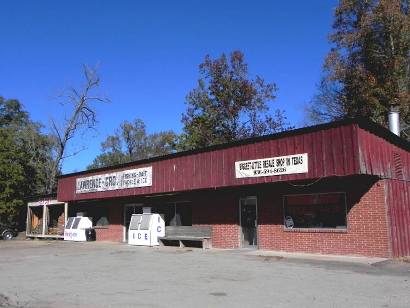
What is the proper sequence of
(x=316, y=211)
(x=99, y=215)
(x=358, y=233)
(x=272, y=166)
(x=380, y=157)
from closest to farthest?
(x=380, y=157) < (x=358, y=233) < (x=272, y=166) < (x=316, y=211) < (x=99, y=215)

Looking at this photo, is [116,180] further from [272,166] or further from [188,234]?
[272,166]

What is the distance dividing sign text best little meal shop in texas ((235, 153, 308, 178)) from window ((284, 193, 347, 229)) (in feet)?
6.33

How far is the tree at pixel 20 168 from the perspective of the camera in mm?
41044

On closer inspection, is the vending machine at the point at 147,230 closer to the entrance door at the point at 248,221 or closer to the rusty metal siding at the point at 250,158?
the rusty metal siding at the point at 250,158

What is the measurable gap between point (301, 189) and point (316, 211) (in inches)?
42.8

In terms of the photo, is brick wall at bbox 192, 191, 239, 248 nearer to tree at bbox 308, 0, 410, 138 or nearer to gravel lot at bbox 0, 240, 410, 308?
gravel lot at bbox 0, 240, 410, 308

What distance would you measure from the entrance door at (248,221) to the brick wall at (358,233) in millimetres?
1911

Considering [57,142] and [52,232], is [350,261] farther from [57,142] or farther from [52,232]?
[57,142]

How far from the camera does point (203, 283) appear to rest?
1271cm

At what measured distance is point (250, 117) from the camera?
49.4m

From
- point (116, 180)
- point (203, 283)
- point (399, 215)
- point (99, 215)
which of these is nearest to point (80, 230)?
point (99, 215)

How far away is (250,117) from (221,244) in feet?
87.7

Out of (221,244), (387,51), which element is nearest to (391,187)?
(221,244)

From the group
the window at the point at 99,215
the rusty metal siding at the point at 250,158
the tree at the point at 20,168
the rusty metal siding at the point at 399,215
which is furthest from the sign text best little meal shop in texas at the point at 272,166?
the tree at the point at 20,168
